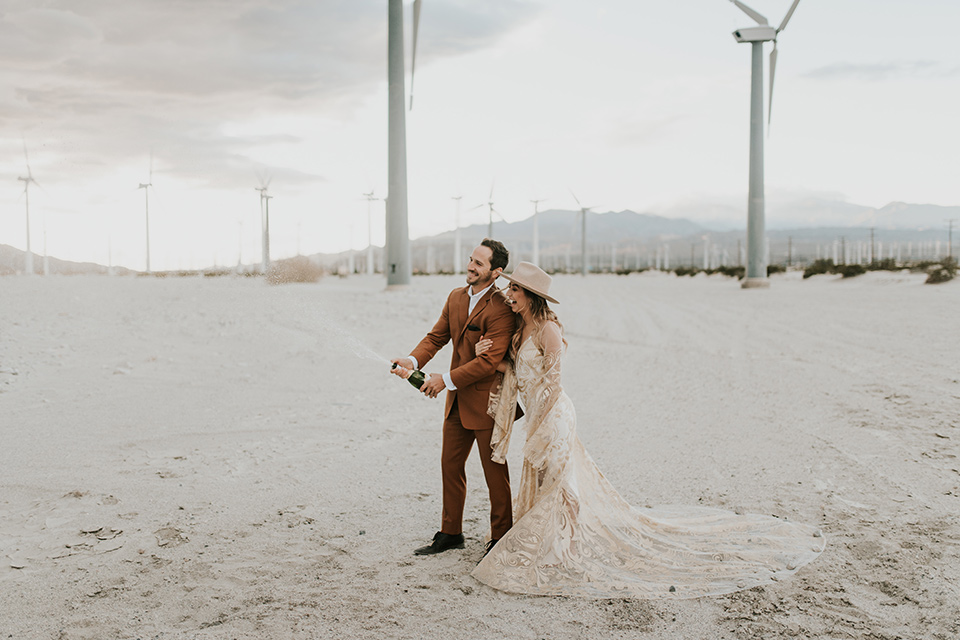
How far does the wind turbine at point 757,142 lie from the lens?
113ft

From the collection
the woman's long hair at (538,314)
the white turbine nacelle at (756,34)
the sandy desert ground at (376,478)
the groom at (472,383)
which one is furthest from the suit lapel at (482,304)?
the white turbine nacelle at (756,34)

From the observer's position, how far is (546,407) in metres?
4.63

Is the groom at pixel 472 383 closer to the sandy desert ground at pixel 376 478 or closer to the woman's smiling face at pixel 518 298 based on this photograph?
the woman's smiling face at pixel 518 298

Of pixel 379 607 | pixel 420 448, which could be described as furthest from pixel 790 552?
pixel 420 448

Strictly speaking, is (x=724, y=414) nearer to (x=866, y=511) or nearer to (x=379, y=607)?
(x=866, y=511)

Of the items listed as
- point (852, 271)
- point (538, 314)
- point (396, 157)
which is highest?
point (396, 157)

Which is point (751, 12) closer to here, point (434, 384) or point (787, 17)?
point (787, 17)

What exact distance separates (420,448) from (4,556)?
4.09 meters

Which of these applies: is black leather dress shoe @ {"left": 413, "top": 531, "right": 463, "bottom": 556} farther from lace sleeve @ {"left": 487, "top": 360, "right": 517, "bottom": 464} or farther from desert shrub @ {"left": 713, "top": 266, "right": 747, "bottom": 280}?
desert shrub @ {"left": 713, "top": 266, "right": 747, "bottom": 280}

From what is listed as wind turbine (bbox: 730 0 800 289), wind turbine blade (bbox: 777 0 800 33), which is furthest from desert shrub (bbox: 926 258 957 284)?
wind turbine blade (bbox: 777 0 800 33)

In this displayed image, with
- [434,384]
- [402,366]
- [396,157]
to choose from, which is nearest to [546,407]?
[434,384]

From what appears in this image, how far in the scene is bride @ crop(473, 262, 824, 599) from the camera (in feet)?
14.2

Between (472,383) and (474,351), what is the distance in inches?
9.0

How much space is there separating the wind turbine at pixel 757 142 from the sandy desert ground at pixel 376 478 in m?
17.9
